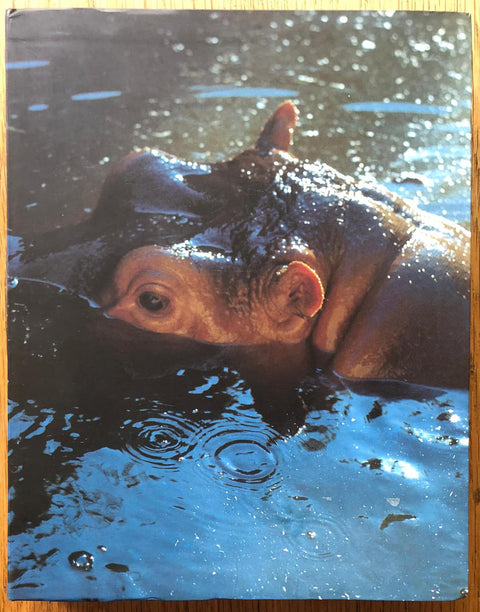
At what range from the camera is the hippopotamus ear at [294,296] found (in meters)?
1.29

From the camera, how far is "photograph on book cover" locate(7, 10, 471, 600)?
1.29 meters

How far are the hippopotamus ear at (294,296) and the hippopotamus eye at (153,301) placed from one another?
228mm

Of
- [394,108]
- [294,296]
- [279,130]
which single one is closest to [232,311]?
[294,296]

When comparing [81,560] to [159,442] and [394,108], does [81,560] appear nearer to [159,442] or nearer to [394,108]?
[159,442]

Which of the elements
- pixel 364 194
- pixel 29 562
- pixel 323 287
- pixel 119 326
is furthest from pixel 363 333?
pixel 29 562

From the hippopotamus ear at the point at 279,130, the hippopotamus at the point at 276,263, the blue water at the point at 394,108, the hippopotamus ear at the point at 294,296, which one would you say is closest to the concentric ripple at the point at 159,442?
the hippopotamus at the point at 276,263

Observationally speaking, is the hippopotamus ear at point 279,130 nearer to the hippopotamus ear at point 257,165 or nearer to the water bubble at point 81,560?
the hippopotamus ear at point 257,165

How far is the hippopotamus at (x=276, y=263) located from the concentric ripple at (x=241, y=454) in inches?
7.4

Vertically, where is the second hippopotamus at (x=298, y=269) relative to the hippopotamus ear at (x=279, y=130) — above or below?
below

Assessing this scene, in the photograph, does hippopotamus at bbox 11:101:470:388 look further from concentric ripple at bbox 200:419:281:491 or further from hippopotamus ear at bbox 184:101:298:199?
concentric ripple at bbox 200:419:281:491

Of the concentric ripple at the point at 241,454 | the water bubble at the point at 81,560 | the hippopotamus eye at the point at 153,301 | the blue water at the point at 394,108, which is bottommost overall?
the water bubble at the point at 81,560

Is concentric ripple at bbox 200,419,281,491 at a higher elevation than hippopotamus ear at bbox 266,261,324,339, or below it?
below

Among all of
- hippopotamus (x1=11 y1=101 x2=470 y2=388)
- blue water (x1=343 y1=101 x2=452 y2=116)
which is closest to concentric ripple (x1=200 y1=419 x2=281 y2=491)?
A: hippopotamus (x1=11 y1=101 x2=470 y2=388)

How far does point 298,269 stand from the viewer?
129 cm
